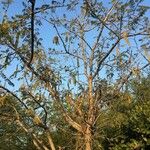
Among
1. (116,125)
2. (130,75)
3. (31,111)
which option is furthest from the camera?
(116,125)

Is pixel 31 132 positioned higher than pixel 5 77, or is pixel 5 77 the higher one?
pixel 5 77

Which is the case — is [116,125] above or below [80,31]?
below

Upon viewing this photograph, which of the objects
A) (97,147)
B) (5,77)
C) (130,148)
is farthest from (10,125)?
(130,148)

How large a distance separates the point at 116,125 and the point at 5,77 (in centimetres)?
444

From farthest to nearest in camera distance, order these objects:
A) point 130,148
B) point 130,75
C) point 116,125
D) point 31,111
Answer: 1. point 116,125
2. point 130,148
3. point 130,75
4. point 31,111

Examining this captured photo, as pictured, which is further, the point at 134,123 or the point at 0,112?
the point at 134,123

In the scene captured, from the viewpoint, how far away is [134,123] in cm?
1359

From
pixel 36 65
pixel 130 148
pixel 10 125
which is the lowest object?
pixel 130 148

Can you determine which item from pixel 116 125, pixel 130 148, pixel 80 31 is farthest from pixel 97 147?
pixel 80 31

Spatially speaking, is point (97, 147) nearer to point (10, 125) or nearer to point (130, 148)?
point (130, 148)

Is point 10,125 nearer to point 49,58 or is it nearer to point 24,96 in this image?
point 24,96

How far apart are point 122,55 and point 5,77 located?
343 cm

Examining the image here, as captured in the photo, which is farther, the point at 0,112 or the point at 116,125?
the point at 116,125

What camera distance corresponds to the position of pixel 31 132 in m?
11.9
